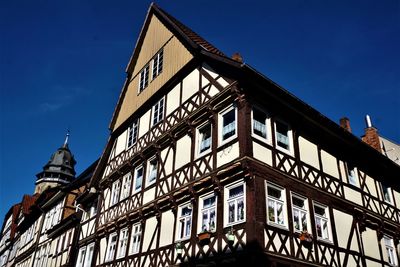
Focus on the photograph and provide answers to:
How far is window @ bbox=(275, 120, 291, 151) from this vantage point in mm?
13766

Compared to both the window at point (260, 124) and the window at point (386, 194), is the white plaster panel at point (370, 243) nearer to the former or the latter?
the window at point (386, 194)

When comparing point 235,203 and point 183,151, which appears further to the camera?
point 183,151

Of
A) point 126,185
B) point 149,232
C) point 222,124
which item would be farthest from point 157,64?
point 149,232

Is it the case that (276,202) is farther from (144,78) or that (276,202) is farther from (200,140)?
(144,78)

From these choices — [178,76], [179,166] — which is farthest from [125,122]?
[179,166]

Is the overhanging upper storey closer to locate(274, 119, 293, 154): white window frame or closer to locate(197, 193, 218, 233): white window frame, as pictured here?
locate(274, 119, 293, 154): white window frame

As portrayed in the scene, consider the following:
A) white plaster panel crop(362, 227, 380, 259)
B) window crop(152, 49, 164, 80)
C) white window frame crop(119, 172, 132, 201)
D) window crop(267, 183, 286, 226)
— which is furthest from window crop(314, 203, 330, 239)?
window crop(152, 49, 164, 80)

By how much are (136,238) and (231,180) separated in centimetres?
706

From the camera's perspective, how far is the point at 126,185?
1998 centimetres

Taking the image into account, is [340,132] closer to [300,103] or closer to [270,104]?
[300,103]

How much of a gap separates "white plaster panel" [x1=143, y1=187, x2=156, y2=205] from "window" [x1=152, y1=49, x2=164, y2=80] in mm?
6692

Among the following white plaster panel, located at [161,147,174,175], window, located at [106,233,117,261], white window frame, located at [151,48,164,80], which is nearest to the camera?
white plaster panel, located at [161,147,174,175]

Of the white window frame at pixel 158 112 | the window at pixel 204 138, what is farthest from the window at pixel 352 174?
the white window frame at pixel 158 112

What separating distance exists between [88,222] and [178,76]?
11566 mm
